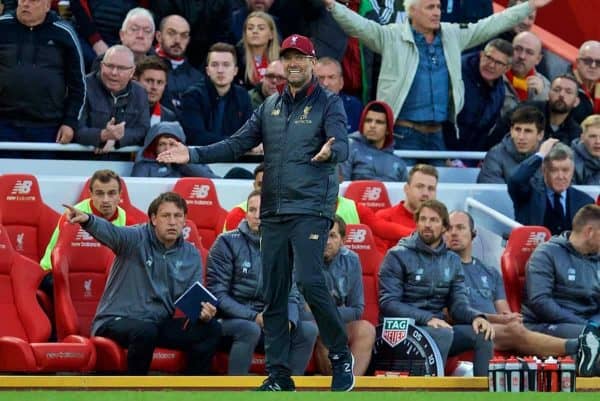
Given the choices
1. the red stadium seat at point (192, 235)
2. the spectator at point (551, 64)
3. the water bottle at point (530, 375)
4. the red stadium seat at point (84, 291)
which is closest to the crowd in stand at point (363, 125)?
the red stadium seat at point (84, 291)

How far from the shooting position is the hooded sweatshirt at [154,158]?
48.2 ft

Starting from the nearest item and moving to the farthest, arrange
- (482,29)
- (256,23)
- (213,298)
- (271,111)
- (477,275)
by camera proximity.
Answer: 1. (271,111)
2. (213,298)
3. (477,275)
4. (256,23)
5. (482,29)

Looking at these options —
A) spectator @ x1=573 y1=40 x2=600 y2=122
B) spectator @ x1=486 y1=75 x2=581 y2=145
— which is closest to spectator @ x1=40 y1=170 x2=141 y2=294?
spectator @ x1=486 y1=75 x2=581 y2=145

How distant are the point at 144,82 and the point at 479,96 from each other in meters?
3.50

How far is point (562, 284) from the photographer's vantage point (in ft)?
47.3

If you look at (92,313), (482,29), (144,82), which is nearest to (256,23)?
(144,82)

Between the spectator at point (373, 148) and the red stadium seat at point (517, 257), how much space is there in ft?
4.32

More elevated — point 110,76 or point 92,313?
point 110,76

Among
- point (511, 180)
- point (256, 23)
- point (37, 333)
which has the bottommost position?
point (37, 333)

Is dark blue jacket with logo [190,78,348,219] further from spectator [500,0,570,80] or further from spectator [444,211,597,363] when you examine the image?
spectator [500,0,570,80]

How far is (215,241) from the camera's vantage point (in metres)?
13.6

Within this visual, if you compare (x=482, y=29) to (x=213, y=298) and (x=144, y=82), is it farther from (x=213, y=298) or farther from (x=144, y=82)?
(x=213, y=298)

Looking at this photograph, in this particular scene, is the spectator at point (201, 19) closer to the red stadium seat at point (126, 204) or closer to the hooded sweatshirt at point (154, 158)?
the hooded sweatshirt at point (154, 158)

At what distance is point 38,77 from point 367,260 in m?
3.00
